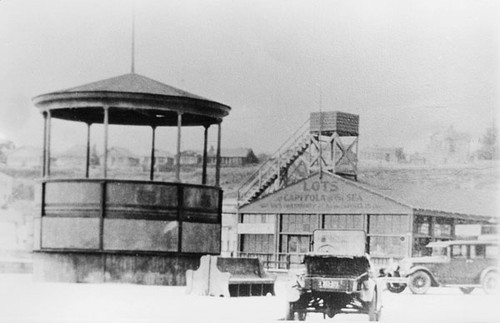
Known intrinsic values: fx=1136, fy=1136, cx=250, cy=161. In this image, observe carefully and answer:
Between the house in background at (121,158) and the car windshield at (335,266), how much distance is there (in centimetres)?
800

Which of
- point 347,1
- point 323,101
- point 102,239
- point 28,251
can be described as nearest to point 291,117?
point 323,101

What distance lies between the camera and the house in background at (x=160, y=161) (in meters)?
30.8

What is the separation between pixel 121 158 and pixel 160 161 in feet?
4.38

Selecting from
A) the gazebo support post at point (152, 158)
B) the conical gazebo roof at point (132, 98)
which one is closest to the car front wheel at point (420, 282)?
the conical gazebo roof at point (132, 98)

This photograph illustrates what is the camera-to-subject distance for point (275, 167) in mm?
29250

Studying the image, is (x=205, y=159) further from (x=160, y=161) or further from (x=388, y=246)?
(x=388, y=246)

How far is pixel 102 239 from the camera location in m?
27.6

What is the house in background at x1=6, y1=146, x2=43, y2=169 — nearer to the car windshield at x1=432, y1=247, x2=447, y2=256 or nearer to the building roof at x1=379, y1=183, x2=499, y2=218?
the building roof at x1=379, y1=183, x2=499, y2=218

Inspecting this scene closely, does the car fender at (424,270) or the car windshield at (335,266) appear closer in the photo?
the car windshield at (335,266)

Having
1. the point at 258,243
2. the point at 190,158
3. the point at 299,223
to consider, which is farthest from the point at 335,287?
the point at 258,243

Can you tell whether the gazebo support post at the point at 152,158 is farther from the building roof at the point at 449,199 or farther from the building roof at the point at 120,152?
the building roof at the point at 449,199

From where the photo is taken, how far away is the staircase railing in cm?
2756

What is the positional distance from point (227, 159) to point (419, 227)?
17.7ft

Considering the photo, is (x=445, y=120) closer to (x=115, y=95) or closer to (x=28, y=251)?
(x=115, y=95)
